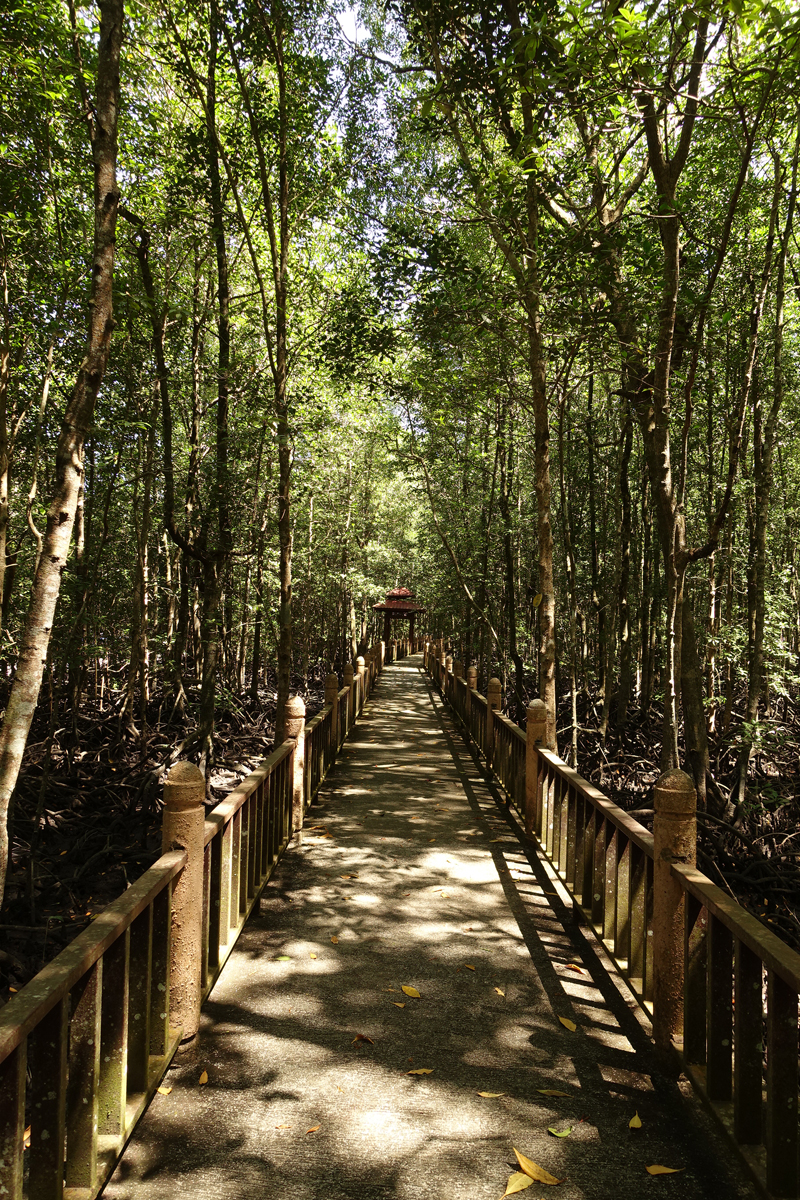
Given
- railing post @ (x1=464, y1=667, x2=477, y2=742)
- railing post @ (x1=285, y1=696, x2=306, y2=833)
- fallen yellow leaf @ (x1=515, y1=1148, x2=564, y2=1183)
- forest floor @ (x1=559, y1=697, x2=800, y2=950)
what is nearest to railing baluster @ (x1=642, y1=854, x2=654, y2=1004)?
fallen yellow leaf @ (x1=515, y1=1148, x2=564, y2=1183)

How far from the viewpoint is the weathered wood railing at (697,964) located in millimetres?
2074

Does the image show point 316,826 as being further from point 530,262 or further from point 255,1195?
point 530,262

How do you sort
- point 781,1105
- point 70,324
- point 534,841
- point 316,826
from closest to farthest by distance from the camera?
point 781,1105
point 534,841
point 316,826
point 70,324

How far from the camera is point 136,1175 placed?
88.1 inches

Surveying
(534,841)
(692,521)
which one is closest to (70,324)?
(534,841)

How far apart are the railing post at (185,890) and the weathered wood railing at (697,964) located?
199 centimetres

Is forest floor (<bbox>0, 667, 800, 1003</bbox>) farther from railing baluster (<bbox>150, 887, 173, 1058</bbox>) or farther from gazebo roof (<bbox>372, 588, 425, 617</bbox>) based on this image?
gazebo roof (<bbox>372, 588, 425, 617</bbox>)

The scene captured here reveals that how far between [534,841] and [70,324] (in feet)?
23.2

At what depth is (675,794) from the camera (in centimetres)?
290

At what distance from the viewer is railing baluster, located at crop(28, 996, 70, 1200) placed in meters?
1.78

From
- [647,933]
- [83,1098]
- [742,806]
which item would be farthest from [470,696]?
[83,1098]

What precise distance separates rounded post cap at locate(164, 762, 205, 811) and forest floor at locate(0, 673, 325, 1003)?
3.56 metres

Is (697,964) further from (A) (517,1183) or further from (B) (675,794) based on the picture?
(A) (517,1183)

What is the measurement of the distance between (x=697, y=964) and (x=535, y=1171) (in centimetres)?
97
